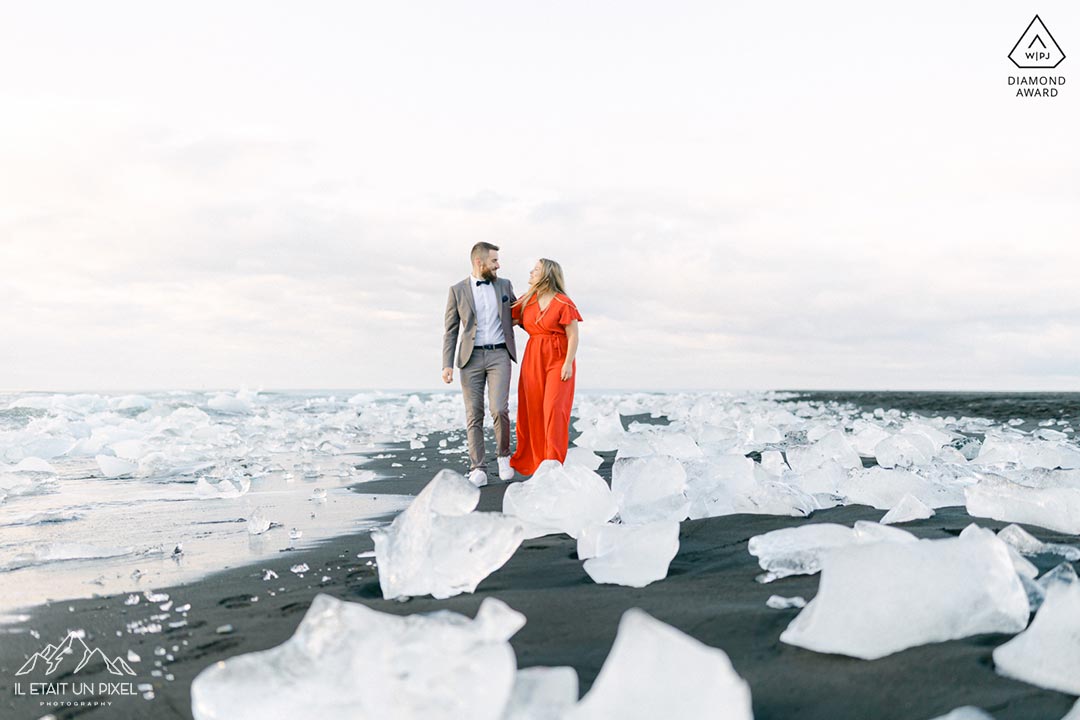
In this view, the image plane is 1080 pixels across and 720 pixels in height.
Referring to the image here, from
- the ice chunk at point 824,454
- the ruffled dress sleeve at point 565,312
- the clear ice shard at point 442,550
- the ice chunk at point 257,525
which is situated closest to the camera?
the clear ice shard at point 442,550

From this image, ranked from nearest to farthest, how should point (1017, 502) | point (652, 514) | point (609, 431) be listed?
point (1017, 502) → point (652, 514) → point (609, 431)

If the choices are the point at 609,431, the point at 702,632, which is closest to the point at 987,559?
the point at 702,632

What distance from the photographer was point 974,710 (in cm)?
142

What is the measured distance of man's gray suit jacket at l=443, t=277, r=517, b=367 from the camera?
243 inches

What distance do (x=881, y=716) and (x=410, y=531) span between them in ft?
4.88

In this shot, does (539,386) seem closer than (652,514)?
No

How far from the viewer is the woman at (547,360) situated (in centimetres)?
597

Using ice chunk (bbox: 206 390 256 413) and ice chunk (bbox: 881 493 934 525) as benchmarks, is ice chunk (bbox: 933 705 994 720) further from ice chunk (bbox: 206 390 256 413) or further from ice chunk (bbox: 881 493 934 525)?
ice chunk (bbox: 206 390 256 413)

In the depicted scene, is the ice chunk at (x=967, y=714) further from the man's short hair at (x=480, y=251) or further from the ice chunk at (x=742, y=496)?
the man's short hair at (x=480, y=251)

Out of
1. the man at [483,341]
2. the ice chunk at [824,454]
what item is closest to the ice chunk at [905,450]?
the ice chunk at [824,454]

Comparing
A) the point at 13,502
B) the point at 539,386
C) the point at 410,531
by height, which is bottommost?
the point at 13,502

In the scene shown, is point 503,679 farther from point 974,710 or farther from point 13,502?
point 13,502

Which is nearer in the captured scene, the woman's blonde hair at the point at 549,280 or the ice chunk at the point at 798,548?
the ice chunk at the point at 798,548

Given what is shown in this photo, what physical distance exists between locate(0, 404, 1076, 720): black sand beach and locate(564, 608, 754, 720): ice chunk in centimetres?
26
